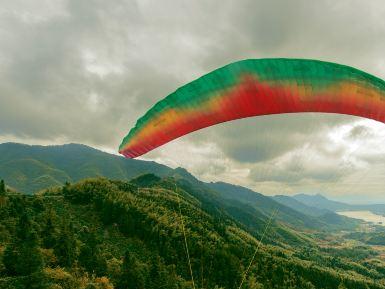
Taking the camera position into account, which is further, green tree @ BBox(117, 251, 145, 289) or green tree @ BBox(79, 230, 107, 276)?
green tree @ BBox(79, 230, 107, 276)

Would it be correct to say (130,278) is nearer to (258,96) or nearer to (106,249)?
(106,249)

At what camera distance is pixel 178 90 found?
60.5ft

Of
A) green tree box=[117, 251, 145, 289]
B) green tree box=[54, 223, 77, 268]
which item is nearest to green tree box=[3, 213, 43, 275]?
green tree box=[54, 223, 77, 268]

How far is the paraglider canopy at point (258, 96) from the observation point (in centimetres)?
1695

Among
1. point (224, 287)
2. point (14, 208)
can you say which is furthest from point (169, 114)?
point (224, 287)

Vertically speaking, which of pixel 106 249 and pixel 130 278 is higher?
pixel 130 278

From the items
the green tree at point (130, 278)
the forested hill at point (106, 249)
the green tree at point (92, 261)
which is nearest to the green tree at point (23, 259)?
the forested hill at point (106, 249)

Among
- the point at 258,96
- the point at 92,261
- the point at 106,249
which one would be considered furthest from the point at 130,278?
the point at 258,96

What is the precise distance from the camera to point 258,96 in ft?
61.3

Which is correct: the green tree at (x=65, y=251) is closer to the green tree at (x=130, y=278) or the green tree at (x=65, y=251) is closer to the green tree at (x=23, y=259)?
the green tree at (x=130, y=278)

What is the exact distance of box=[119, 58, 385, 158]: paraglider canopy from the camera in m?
17.0

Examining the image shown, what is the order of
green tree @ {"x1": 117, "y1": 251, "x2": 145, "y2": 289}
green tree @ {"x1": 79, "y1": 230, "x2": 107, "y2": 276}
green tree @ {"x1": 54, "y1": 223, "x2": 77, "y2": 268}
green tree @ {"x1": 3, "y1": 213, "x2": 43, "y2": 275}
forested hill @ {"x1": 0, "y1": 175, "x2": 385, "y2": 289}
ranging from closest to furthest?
green tree @ {"x1": 3, "y1": 213, "x2": 43, "y2": 275} → forested hill @ {"x1": 0, "y1": 175, "x2": 385, "y2": 289} → green tree @ {"x1": 54, "y1": 223, "x2": 77, "y2": 268} → green tree @ {"x1": 117, "y1": 251, "x2": 145, "y2": 289} → green tree @ {"x1": 79, "y1": 230, "x2": 107, "y2": 276}

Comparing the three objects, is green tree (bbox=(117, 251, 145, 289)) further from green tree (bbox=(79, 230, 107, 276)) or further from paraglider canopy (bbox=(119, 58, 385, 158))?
paraglider canopy (bbox=(119, 58, 385, 158))

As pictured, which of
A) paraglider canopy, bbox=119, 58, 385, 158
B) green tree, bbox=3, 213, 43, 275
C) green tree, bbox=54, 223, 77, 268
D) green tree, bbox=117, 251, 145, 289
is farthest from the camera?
green tree, bbox=117, 251, 145, 289
